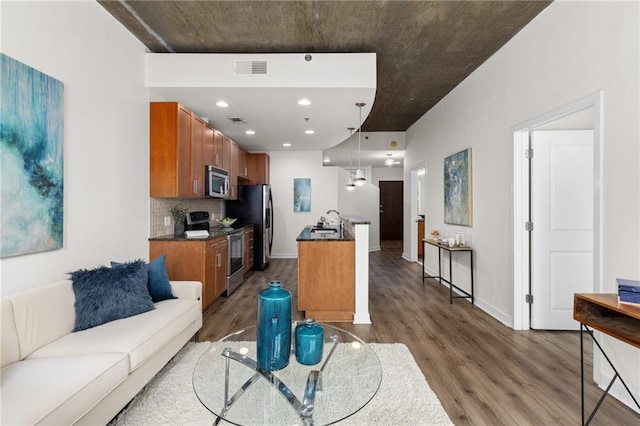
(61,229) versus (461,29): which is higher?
(461,29)

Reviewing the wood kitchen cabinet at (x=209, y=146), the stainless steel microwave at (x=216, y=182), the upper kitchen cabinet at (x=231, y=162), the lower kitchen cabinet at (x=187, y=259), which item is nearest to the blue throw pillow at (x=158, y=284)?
the lower kitchen cabinet at (x=187, y=259)

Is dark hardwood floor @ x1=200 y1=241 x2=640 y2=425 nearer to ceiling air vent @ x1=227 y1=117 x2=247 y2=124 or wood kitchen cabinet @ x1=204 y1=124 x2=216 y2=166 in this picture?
wood kitchen cabinet @ x1=204 y1=124 x2=216 y2=166

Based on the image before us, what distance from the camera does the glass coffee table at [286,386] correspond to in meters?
1.25

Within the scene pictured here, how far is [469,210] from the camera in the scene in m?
3.92

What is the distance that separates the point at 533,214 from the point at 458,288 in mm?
1682

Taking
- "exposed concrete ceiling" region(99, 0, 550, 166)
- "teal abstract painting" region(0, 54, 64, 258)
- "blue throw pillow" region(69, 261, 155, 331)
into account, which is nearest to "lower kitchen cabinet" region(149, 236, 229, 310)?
"blue throw pillow" region(69, 261, 155, 331)

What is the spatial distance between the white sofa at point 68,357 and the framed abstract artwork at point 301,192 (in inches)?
195

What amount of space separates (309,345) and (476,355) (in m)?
1.79

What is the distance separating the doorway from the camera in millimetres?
10453

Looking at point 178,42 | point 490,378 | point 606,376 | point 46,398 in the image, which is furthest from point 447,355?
point 178,42

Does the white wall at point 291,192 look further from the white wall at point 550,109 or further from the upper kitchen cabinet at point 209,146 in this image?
the white wall at point 550,109

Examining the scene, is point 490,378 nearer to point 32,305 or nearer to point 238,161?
point 32,305

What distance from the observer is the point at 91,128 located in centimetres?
252

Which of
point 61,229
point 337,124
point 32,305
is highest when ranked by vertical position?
point 337,124
